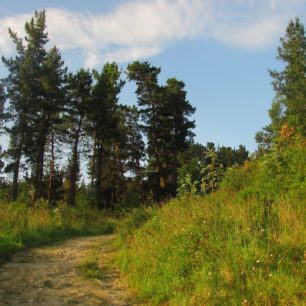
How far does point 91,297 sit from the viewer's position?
6777mm

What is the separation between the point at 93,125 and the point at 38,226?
87.9 feet

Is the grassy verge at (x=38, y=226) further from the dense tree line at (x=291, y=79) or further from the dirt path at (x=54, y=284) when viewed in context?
the dense tree line at (x=291, y=79)

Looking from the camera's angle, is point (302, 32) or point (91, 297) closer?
point (91, 297)

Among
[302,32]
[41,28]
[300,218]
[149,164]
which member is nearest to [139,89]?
[149,164]

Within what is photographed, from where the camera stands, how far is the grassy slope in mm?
5492

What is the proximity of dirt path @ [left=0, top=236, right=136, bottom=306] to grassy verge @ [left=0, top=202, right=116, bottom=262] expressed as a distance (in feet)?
2.63

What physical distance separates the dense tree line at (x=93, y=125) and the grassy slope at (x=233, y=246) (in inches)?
880

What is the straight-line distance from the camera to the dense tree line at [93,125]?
3444cm

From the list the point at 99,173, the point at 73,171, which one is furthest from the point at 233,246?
the point at 99,173

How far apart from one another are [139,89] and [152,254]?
119 ft

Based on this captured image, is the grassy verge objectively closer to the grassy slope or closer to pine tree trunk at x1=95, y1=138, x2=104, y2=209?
the grassy slope

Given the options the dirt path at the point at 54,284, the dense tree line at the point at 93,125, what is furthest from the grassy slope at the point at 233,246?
the dense tree line at the point at 93,125

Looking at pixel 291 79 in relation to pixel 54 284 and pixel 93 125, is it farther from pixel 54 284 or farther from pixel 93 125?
pixel 54 284

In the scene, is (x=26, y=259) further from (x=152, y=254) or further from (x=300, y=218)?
(x=300, y=218)
